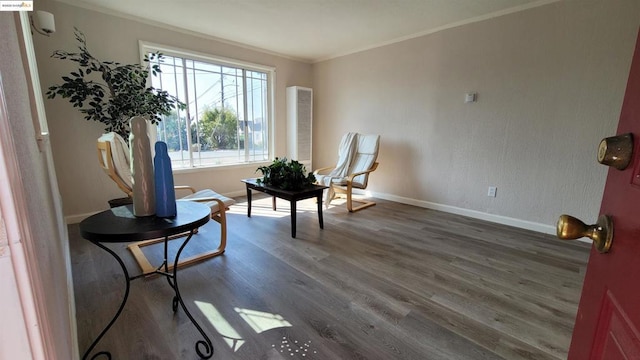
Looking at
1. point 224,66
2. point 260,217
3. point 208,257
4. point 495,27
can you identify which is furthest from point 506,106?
point 224,66

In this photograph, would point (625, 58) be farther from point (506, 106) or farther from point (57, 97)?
point (57, 97)

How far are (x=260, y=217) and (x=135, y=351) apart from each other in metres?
2.02

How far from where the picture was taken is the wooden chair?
12.1 feet

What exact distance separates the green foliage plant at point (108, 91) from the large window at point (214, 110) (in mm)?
499

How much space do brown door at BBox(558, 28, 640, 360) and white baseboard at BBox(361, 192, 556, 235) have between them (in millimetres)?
3095

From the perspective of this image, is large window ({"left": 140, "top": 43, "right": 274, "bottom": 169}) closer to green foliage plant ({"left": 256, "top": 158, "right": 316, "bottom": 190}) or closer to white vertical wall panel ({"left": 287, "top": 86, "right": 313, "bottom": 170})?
white vertical wall panel ({"left": 287, "top": 86, "right": 313, "bottom": 170})

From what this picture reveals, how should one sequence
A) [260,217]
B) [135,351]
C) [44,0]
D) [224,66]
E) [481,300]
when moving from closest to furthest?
[135,351]
[481,300]
[44,0]
[260,217]
[224,66]

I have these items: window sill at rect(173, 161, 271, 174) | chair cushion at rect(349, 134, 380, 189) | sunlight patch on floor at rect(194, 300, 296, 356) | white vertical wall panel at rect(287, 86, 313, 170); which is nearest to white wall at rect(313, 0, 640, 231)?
chair cushion at rect(349, 134, 380, 189)

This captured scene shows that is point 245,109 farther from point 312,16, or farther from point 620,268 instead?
point 620,268

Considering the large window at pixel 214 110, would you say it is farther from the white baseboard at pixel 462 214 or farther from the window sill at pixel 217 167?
the white baseboard at pixel 462 214

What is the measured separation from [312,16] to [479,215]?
3060 mm

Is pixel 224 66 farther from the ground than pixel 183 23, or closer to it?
closer to it

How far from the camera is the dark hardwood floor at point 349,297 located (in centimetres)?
140

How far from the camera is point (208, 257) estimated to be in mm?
2279
